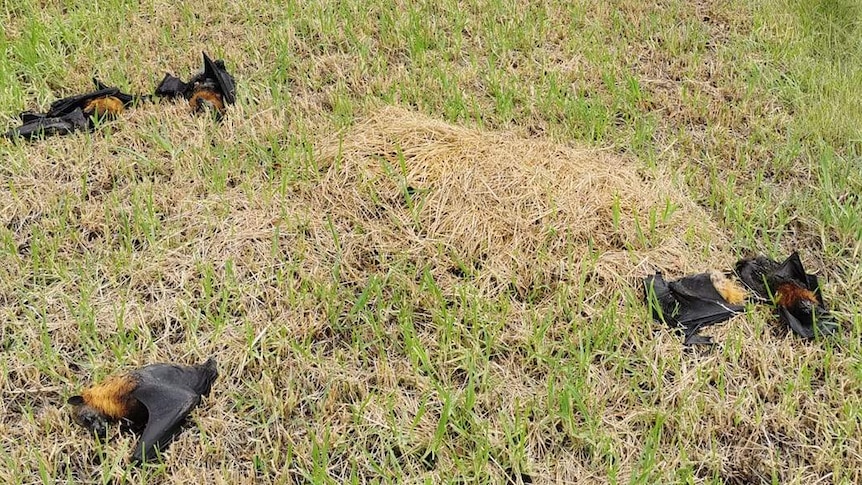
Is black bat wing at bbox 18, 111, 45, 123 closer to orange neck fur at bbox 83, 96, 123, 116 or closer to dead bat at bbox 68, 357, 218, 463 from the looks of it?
orange neck fur at bbox 83, 96, 123, 116

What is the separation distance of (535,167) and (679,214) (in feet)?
1.94

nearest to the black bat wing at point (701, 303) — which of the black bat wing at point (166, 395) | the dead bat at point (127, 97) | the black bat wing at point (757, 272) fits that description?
the black bat wing at point (757, 272)

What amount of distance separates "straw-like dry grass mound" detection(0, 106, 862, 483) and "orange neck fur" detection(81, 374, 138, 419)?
8 cm

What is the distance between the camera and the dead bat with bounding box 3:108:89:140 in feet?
10.3

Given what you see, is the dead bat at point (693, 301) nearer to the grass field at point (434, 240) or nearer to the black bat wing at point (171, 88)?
the grass field at point (434, 240)

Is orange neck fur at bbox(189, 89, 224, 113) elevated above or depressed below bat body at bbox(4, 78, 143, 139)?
below

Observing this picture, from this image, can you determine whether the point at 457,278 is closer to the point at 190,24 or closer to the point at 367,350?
the point at 367,350

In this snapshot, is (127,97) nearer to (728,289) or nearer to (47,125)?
(47,125)

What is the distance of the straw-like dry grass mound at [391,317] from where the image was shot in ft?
6.61

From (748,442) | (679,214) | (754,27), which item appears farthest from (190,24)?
(748,442)

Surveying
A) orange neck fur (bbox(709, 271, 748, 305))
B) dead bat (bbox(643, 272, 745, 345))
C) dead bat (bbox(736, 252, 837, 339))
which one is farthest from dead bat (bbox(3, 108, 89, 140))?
dead bat (bbox(736, 252, 837, 339))

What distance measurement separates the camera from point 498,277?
2.50 meters

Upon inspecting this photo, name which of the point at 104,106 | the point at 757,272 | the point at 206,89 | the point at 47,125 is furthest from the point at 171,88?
the point at 757,272

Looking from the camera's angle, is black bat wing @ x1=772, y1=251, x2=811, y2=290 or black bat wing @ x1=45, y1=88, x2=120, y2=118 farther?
black bat wing @ x1=45, y1=88, x2=120, y2=118
